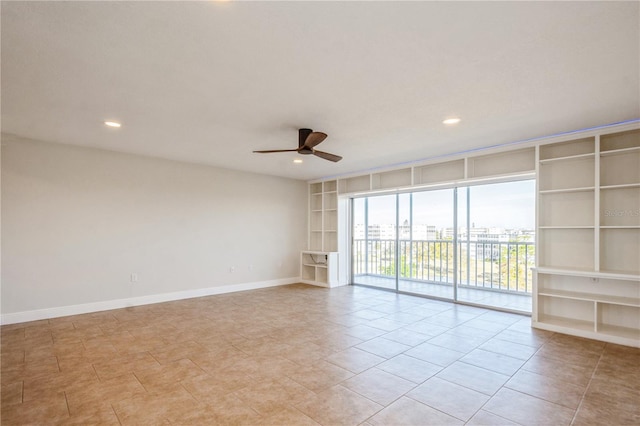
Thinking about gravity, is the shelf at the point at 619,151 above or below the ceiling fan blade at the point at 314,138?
below

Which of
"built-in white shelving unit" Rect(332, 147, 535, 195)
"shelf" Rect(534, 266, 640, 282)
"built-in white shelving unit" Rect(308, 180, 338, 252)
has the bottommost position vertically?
"shelf" Rect(534, 266, 640, 282)

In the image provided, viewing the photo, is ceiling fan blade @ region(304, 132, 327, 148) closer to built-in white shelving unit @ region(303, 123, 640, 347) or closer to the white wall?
built-in white shelving unit @ region(303, 123, 640, 347)


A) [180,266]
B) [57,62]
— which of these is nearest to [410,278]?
[180,266]

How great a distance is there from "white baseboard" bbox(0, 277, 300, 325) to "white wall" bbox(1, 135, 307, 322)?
0.22 ft

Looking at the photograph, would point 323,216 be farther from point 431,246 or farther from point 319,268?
point 431,246

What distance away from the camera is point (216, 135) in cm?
418

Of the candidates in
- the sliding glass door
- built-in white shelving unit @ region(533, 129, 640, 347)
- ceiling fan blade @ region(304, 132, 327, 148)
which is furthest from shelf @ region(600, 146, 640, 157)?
ceiling fan blade @ region(304, 132, 327, 148)

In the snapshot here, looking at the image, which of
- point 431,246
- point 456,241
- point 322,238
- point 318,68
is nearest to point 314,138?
point 318,68

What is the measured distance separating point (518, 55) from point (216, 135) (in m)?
3.43

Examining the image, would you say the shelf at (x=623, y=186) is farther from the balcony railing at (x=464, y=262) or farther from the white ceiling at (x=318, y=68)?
the balcony railing at (x=464, y=262)

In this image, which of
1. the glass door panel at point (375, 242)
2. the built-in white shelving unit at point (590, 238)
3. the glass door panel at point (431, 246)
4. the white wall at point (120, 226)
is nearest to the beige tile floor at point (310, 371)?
the built-in white shelving unit at point (590, 238)

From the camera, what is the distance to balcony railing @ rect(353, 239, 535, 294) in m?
5.75

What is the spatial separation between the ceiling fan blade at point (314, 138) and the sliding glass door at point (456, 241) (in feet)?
10.9

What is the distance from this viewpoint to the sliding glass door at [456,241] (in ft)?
17.9
